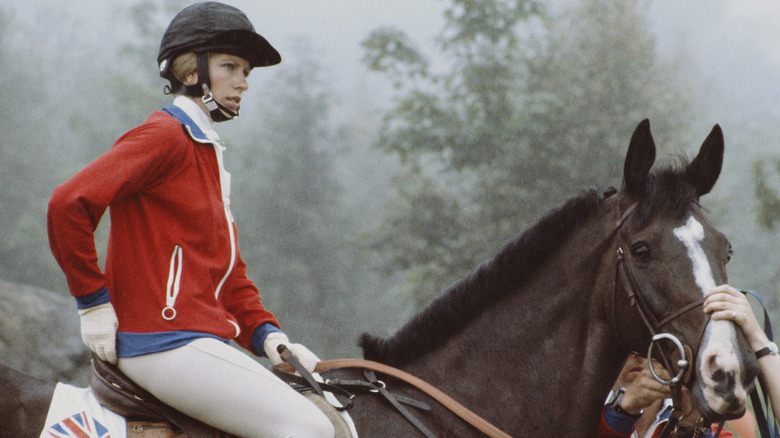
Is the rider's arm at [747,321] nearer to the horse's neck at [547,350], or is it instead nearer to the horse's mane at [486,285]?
the horse's neck at [547,350]

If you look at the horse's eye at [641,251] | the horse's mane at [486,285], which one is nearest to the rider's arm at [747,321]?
the horse's eye at [641,251]

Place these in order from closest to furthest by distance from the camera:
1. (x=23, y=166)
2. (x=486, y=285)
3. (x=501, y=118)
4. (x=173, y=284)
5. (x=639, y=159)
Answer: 1. (x=173, y=284)
2. (x=639, y=159)
3. (x=486, y=285)
4. (x=501, y=118)
5. (x=23, y=166)

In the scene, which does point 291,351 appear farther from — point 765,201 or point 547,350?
point 765,201

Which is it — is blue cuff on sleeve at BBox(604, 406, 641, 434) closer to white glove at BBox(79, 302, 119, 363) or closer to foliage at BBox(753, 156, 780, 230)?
white glove at BBox(79, 302, 119, 363)

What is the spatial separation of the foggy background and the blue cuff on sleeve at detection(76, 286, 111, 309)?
2.04 metres

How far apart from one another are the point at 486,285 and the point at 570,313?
396mm

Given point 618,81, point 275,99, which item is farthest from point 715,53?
point 618,81

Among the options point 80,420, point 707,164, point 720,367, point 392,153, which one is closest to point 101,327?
point 80,420

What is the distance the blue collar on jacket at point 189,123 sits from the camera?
9.16 ft

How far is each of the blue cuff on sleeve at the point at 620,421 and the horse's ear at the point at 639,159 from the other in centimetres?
117

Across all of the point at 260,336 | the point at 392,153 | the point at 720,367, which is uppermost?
the point at 392,153

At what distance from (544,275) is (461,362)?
0.55 meters

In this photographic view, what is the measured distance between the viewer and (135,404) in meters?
2.66

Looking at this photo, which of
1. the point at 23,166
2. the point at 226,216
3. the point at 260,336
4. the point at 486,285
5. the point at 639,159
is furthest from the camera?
the point at 23,166
